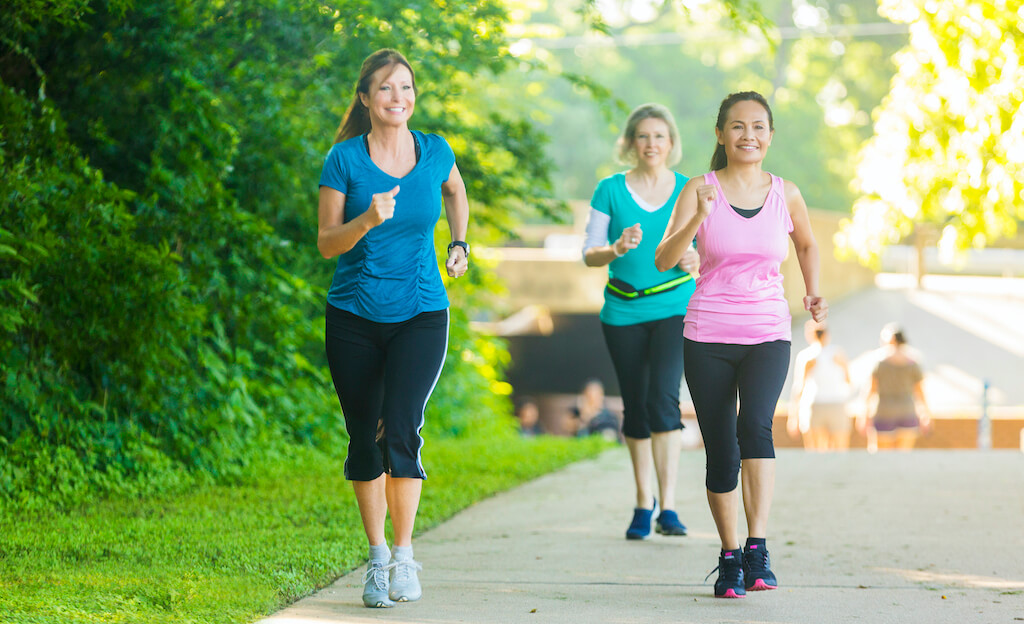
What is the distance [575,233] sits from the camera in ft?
93.7

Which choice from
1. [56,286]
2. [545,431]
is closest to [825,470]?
[56,286]

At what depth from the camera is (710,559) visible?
5.24 meters

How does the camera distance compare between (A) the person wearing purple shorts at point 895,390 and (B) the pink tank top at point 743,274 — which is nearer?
(B) the pink tank top at point 743,274

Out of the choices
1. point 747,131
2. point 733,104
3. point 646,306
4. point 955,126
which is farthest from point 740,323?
point 955,126

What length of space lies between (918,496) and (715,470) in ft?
10.9

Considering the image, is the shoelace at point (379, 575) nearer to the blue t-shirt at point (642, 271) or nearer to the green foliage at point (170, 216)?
the blue t-shirt at point (642, 271)

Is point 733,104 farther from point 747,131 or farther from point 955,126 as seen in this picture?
point 955,126

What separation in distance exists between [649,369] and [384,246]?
1933mm

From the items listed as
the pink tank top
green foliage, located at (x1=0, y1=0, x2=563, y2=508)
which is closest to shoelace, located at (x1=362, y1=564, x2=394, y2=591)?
the pink tank top

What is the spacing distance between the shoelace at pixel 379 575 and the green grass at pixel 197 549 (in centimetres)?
30

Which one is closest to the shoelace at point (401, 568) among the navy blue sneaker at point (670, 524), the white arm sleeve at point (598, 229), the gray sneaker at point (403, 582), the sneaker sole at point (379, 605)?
the gray sneaker at point (403, 582)

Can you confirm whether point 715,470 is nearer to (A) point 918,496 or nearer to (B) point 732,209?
(B) point 732,209

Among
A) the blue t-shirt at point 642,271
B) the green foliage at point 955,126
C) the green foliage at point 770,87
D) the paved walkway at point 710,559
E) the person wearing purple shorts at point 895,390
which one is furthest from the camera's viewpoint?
the green foliage at point 770,87

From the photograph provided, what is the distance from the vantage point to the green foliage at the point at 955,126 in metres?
9.98
